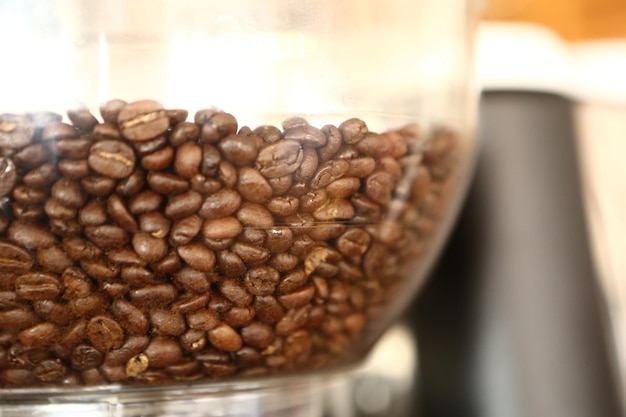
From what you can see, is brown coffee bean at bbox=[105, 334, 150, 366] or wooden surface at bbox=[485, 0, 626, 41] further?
wooden surface at bbox=[485, 0, 626, 41]

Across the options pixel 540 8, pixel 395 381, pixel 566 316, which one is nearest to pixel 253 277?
pixel 566 316

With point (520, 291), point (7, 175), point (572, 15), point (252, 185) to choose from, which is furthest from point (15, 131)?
point (572, 15)

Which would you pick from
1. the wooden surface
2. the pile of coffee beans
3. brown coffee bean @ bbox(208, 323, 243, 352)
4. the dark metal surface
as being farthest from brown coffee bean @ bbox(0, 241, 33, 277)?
the wooden surface

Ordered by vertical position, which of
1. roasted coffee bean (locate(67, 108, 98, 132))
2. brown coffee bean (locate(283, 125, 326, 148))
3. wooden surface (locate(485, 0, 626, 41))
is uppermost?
wooden surface (locate(485, 0, 626, 41))

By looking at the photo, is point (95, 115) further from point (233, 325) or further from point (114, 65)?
point (233, 325)

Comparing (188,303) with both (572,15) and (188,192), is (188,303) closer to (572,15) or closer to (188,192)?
(188,192)

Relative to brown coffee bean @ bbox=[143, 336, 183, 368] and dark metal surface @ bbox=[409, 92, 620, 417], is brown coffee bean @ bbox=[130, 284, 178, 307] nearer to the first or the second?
brown coffee bean @ bbox=[143, 336, 183, 368]
